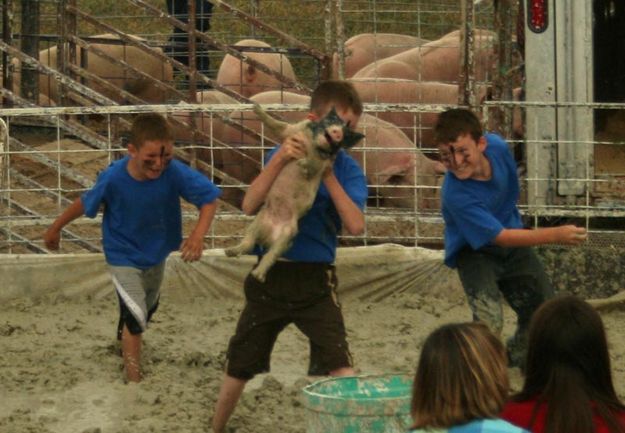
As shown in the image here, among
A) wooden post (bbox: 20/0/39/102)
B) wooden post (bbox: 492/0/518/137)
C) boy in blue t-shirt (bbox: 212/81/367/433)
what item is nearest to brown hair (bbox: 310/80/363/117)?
boy in blue t-shirt (bbox: 212/81/367/433)

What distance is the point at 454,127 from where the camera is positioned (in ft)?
20.9

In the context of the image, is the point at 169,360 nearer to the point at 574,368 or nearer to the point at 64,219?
the point at 64,219

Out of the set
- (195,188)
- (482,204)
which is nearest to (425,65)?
(195,188)

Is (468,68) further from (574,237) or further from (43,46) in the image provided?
(43,46)

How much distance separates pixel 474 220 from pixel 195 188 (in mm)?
1372

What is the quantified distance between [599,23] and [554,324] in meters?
8.66

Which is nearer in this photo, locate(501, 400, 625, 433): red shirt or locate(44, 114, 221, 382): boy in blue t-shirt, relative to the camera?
locate(501, 400, 625, 433): red shirt

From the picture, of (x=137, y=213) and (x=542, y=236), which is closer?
(x=542, y=236)

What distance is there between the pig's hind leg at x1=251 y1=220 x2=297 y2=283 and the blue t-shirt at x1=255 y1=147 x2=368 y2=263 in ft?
0.43

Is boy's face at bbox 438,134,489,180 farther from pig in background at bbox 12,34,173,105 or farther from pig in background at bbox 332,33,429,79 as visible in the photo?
pig in background at bbox 332,33,429,79

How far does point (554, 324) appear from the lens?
4.08m

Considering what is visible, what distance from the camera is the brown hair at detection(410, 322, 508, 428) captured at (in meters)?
3.78

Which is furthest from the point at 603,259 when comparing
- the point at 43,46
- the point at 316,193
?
the point at 43,46

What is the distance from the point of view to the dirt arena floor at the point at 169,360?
6.46 m
